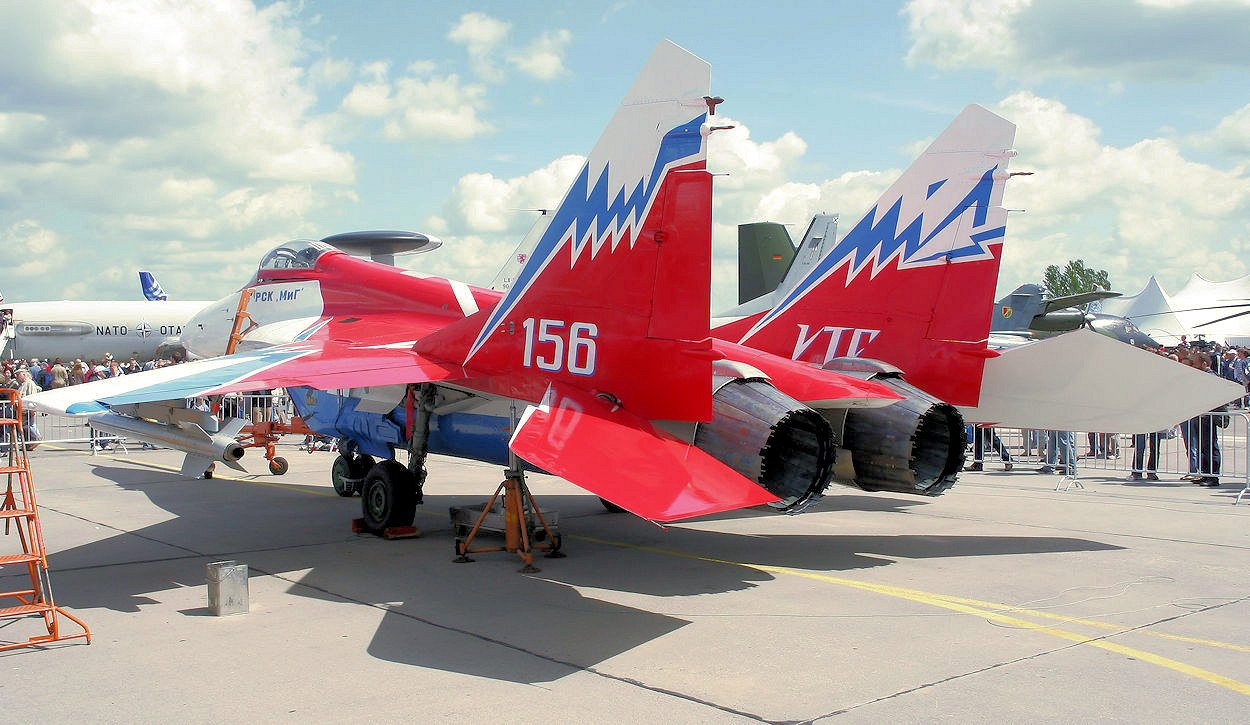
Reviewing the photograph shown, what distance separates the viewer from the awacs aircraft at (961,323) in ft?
26.9

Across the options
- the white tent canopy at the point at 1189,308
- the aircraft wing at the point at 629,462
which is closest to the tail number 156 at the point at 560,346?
the aircraft wing at the point at 629,462

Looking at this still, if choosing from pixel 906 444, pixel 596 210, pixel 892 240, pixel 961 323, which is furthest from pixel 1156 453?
pixel 596 210

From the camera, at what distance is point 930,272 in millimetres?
8648

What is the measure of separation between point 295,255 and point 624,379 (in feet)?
19.3

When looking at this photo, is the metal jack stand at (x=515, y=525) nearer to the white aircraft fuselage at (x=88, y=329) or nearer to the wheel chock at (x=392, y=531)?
the wheel chock at (x=392, y=531)

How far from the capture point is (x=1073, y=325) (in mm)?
25906

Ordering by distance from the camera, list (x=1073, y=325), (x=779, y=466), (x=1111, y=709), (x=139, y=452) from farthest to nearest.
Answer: (x=1073, y=325) < (x=139, y=452) < (x=779, y=466) < (x=1111, y=709)

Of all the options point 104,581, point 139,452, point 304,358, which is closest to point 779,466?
point 304,358

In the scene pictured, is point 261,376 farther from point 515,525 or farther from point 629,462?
point 629,462

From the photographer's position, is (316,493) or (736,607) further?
(316,493)

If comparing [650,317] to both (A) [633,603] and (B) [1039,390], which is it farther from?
(B) [1039,390]

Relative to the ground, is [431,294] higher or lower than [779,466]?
higher

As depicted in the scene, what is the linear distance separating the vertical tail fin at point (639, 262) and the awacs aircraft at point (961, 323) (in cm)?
254

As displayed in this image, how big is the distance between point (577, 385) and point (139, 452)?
13.5 meters
